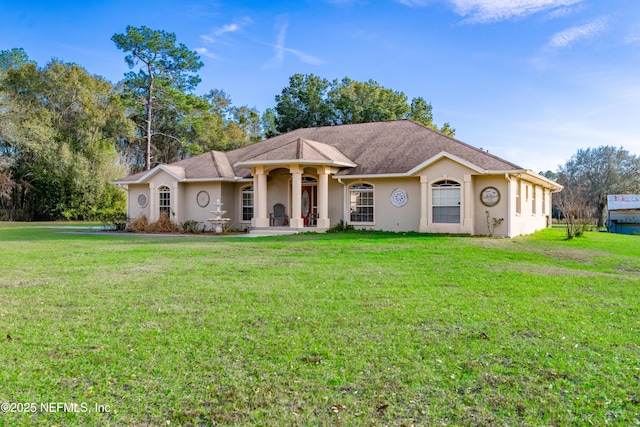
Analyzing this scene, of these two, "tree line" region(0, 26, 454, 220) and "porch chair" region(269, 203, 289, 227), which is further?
"tree line" region(0, 26, 454, 220)

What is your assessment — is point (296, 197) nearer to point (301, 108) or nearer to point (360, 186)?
point (360, 186)

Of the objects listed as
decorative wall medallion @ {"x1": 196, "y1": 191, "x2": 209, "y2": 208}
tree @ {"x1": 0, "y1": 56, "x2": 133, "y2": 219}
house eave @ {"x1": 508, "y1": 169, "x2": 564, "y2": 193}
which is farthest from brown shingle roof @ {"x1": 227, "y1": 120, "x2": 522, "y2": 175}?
tree @ {"x1": 0, "y1": 56, "x2": 133, "y2": 219}

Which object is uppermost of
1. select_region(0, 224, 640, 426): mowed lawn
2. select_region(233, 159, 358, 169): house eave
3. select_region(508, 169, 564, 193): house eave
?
select_region(233, 159, 358, 169): house eave

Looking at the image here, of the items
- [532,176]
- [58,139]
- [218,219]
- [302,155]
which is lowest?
[218,219]

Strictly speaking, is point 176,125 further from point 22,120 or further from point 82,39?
point 82,39

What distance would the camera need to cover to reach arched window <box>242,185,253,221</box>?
23266 millimetres

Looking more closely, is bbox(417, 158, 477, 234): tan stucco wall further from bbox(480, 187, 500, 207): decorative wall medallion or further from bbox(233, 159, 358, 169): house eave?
bbox(233, 159, 358, 169): house eave

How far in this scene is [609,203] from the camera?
2933 cm

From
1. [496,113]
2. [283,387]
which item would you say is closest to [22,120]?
[496,113]

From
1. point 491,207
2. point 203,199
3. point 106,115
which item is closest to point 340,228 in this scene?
point 491,207

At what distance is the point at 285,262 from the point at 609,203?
25.7m

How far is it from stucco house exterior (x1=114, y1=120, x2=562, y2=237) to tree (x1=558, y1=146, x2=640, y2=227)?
2197 centimetres

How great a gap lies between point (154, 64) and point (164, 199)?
20672mm

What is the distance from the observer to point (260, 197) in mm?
21141
